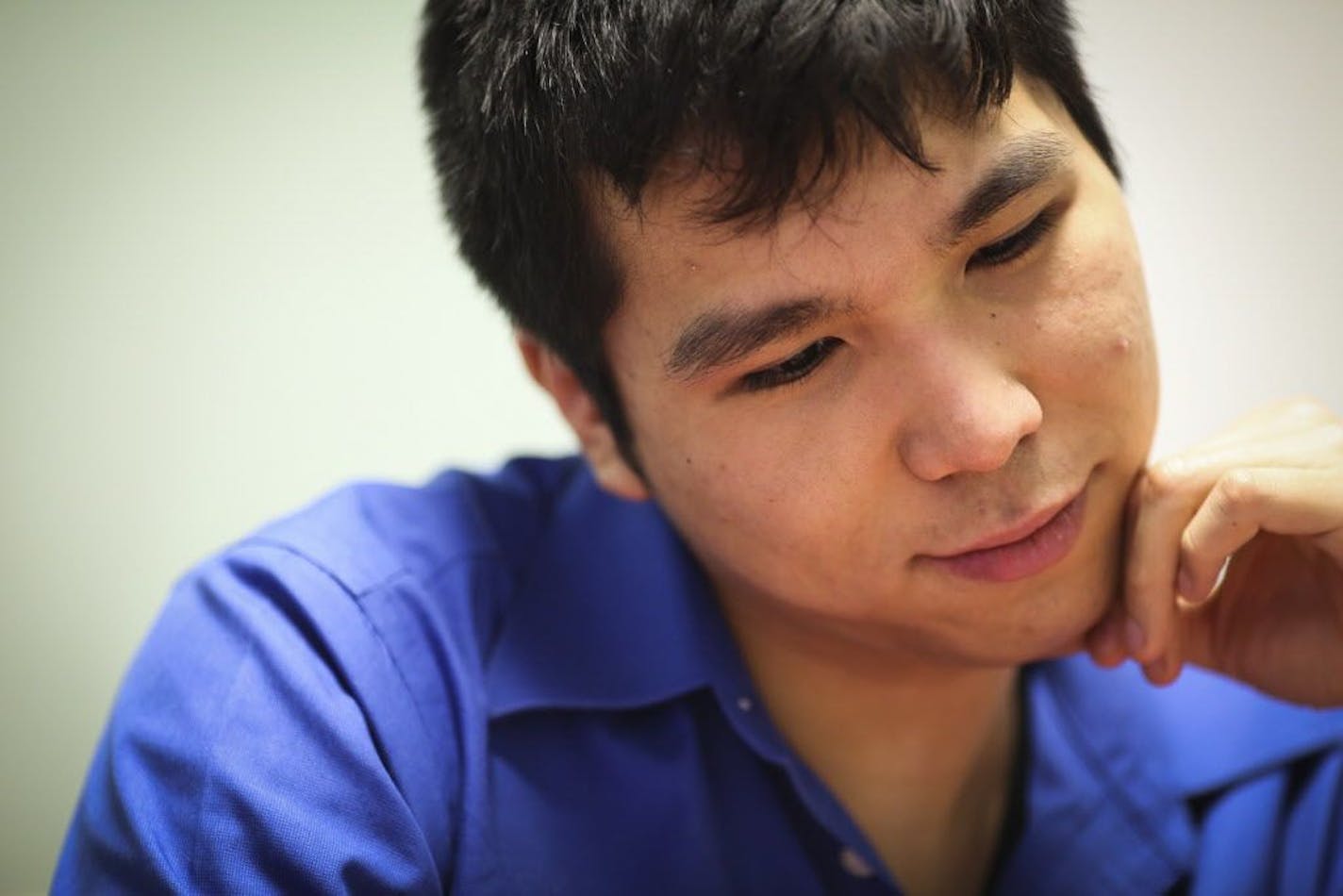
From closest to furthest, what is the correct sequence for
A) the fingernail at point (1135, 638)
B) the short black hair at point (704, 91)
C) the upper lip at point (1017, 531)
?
the short black hair at point (704, 91) < the upper lip at point (1017, 531) < the fingernail at point (1135, 638)

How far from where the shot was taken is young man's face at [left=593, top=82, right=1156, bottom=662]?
0.83m

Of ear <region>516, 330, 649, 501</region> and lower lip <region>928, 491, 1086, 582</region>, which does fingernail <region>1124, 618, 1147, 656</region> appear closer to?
lower lip <region>928, 491, 1086, 582</region>

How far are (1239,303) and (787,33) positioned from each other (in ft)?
3.84

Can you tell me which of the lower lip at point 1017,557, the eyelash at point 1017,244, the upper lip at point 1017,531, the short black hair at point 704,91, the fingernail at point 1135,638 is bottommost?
the fingernail at point 1135,638

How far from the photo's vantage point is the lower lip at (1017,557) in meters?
0.91

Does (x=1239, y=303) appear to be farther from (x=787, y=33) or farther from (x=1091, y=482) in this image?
(x=787, y=33)

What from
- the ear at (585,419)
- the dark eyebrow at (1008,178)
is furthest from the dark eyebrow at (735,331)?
the ear at (585,419)

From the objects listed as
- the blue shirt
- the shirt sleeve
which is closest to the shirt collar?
the blue shirt

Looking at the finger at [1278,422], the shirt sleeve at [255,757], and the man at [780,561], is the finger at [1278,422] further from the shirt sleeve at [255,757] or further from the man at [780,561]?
the shirt sleeve at [255,757]

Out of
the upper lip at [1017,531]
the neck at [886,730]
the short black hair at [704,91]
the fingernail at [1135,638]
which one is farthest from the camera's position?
the neck at [886,730]

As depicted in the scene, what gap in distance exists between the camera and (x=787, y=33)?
78 centimetres

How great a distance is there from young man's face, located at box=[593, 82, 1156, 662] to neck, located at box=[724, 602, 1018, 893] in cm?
17

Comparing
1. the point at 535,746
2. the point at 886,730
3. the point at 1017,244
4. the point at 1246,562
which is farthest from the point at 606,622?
the point at 1246,562

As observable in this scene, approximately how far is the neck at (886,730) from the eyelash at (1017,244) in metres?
0.42
